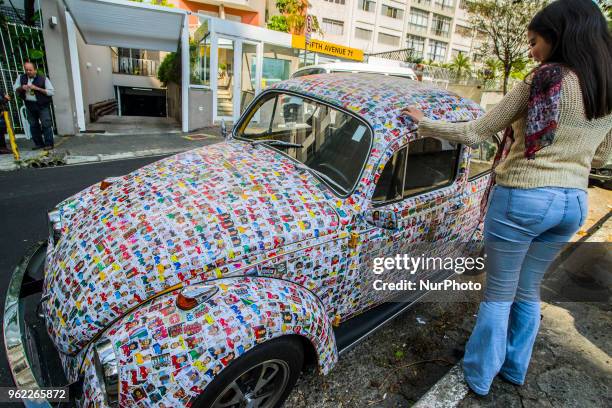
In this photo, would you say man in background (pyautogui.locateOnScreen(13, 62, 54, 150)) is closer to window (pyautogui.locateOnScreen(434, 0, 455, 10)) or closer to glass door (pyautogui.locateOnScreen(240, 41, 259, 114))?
glass door (pyautogui.locateOnScreen(240, 41, 259, 114))

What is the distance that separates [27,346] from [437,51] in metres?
56.5

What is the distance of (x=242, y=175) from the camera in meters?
2.29

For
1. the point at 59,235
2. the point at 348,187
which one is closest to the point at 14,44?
the point at 59,235

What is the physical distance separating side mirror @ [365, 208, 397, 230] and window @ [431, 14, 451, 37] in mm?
53856

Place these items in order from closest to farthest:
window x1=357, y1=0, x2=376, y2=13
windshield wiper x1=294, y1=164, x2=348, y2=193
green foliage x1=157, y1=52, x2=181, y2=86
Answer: windshield wiper x1=294, y1=164, x2=348, y2=193
green foliage x1=157, y1=52, x2=181, y2=86
window x1=357, y1=0, x2=376, y2=13

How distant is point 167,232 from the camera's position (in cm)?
184

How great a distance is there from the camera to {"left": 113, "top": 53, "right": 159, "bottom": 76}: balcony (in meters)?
22.6

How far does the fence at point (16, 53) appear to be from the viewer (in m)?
8.14

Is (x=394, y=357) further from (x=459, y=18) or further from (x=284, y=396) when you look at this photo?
(x=459, y=18)

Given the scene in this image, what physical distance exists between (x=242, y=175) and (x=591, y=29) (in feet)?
6.46

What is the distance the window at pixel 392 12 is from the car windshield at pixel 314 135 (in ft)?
149

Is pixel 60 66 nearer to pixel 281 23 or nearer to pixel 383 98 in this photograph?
pixel 383 98

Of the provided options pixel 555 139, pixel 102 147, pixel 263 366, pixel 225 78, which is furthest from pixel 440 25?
pixel 263 366

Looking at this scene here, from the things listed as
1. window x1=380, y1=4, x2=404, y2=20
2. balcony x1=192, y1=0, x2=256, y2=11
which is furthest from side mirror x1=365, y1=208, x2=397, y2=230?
window x1=380, y1=4, x2=404, y2=20
